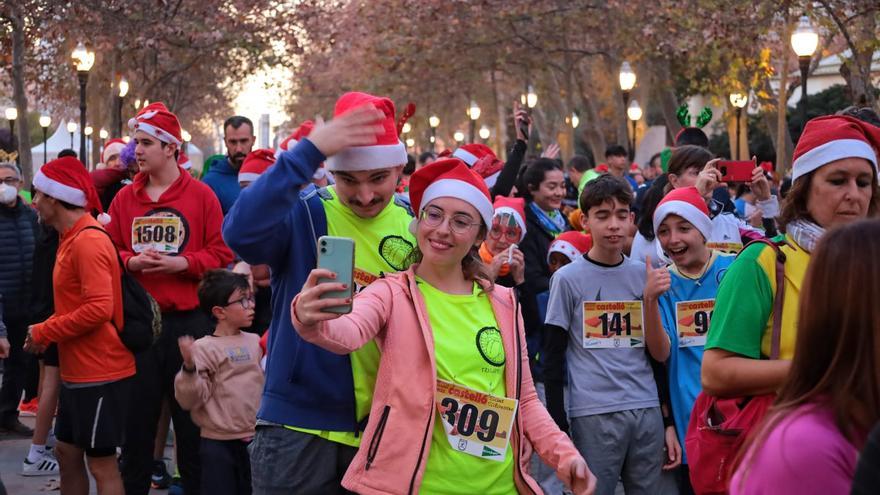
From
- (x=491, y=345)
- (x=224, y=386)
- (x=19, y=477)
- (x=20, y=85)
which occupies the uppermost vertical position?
(x=20, y=85)

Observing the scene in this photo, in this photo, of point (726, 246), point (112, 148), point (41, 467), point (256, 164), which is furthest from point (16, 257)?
point (726, 246)

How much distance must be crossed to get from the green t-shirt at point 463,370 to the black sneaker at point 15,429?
7.74m

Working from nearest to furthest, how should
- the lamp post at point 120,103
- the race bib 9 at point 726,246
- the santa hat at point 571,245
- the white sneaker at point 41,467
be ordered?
the race bib 9 at point 726,246 → the santa hat at point 571,245 → the white sneaker at point 41,467 → the lamp post at point 120,103

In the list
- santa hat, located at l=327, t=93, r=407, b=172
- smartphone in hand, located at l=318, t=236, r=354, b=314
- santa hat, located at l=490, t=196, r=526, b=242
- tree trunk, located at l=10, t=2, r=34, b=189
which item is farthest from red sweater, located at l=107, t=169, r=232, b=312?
tree trunk, located at l=10, t=2, r=34, b=189

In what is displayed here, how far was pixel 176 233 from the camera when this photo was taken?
772cm

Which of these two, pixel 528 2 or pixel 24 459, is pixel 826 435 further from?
pixel 528 2

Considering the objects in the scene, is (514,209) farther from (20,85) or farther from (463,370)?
(20,85)

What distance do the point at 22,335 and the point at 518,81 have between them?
35.1 m

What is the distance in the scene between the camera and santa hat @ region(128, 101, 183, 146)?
25.3 feet

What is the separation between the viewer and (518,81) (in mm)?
45188

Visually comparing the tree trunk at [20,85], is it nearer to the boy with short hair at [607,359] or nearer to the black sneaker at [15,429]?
the black sneaker at [15,429]

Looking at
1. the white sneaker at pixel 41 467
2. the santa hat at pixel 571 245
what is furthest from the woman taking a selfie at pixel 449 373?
the white sneaker at pixel 41 467

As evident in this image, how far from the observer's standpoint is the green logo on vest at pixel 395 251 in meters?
4.64

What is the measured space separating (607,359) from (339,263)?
2884 millimetres
